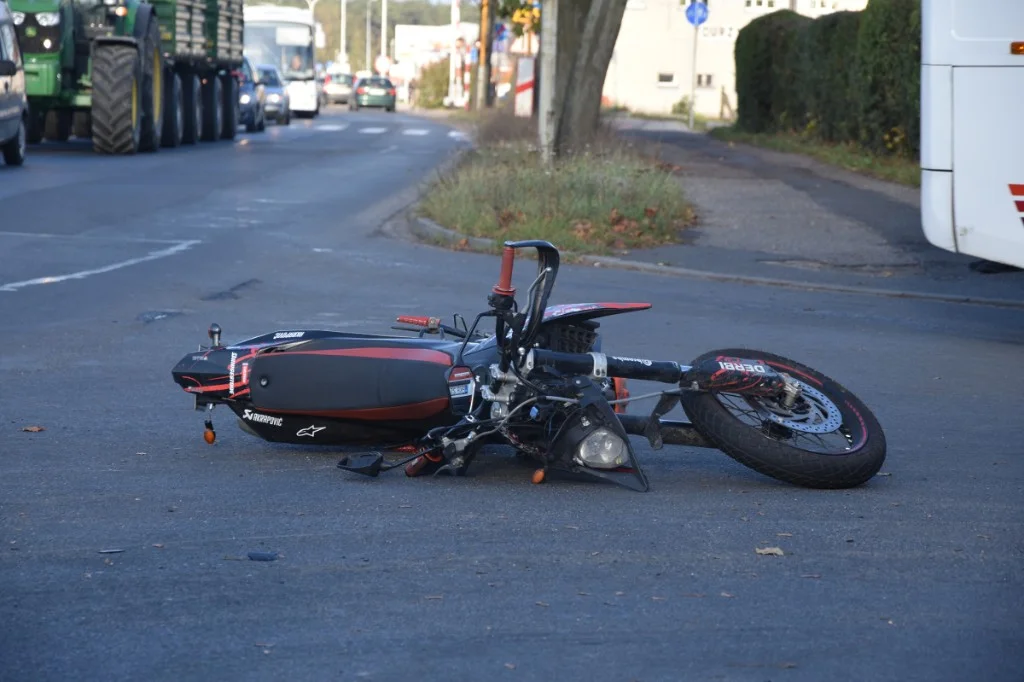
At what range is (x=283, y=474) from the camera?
589cm

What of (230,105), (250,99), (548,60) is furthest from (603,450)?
(250,99)

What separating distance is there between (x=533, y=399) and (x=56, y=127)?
25.4 metres

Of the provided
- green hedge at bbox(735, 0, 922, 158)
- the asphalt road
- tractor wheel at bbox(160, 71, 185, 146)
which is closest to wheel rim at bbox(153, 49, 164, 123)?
tractor wheel at bbox(160, 71, 185, 146)

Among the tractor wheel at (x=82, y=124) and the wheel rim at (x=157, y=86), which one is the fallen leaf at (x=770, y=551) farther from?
the tractor wheel at (x=82, y=124)

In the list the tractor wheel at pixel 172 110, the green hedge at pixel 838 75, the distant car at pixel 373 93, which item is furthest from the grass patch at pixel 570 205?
the distant car at pixel 373 93

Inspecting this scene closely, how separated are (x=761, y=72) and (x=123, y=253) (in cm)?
2373

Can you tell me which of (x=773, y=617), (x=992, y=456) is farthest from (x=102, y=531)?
(x=992, y=456)

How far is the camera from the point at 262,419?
19.5 feet

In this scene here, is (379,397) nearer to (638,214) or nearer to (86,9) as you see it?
(638,214)

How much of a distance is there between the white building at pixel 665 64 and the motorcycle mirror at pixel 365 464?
54.0 metres

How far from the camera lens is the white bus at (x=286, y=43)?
49.6 meters

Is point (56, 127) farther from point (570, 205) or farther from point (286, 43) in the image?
point (286, 43)

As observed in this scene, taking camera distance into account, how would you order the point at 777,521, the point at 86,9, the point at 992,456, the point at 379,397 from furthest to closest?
the point at 86,9
the point at 992,456
the point at 379,397
the point at 777,521

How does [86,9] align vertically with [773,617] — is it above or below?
above
